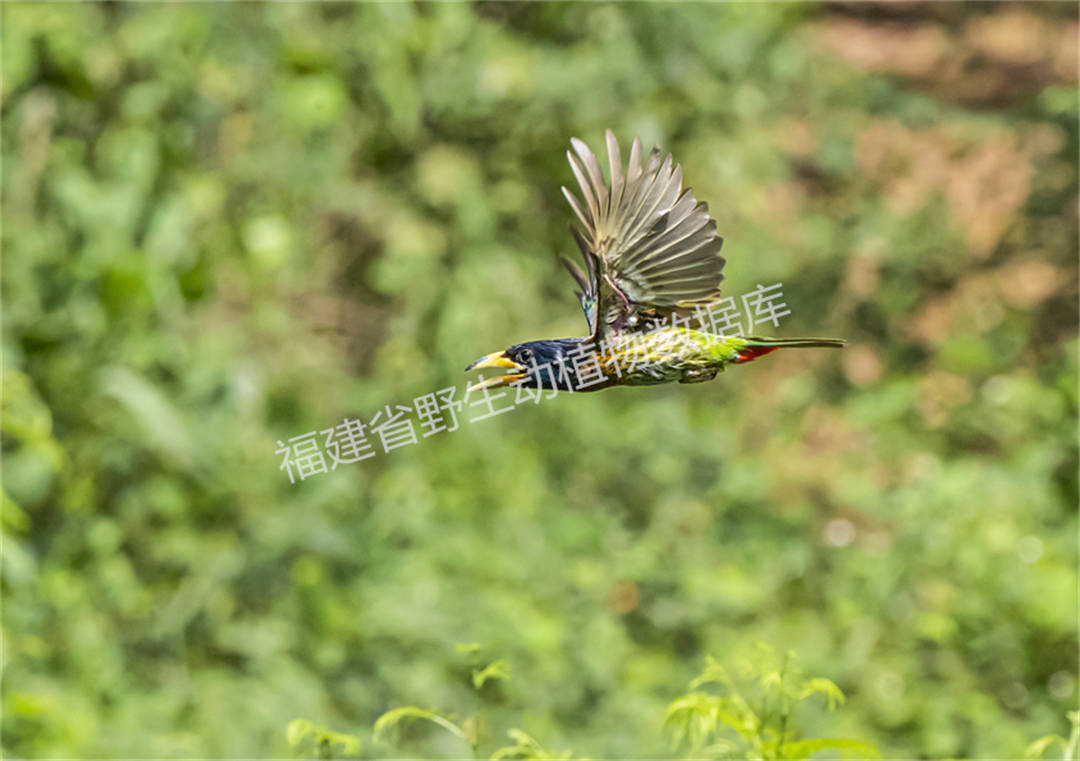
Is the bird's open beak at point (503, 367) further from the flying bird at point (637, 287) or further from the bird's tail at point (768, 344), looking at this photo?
the bird's tail at point (768, 344)

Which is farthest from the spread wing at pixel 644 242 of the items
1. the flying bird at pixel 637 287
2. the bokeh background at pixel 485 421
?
the bokeh background at pixel 485 421

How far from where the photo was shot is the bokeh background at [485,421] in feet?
9.66

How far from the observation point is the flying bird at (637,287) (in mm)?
880

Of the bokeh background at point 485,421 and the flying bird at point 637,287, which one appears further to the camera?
the bokeh background at point 485,421

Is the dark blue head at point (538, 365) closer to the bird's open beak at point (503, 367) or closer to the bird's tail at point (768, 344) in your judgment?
the bird's open beak at point (503, 367)

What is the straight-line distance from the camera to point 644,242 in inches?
36.3

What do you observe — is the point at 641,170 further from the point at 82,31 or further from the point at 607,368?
the point at 82,31

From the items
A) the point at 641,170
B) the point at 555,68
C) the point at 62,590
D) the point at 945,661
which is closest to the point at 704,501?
the point at 945,661

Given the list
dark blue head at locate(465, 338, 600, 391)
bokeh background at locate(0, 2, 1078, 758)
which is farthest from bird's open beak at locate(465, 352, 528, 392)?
bokeh background at locate(0, 2, 1078, 758)

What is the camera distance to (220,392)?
A: 3160 millimetres

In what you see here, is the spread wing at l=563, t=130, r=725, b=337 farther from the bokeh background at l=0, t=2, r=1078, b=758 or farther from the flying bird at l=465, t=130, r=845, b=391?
the bokeh background at l=0, t=2, r=1078, b=758

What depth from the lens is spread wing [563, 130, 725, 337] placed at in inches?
35.5

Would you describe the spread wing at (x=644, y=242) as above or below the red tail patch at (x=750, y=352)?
above

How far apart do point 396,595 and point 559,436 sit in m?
0.70
